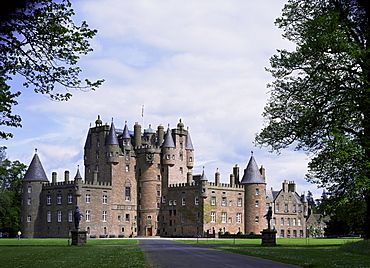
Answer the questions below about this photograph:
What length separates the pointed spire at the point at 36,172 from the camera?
93.1 meters

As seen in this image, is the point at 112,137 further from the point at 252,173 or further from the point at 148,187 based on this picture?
the point at 252,173

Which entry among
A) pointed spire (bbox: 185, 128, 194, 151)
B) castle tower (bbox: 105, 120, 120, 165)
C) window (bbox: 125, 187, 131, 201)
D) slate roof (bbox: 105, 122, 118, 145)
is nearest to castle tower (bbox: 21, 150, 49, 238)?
castle tower (bbox: 105, 120, 120, 165)

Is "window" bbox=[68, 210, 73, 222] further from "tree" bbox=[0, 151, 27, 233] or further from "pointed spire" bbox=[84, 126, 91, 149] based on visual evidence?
"pointed spire" bbox=[84, 126, 91, 149]

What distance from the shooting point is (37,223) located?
9175 cm

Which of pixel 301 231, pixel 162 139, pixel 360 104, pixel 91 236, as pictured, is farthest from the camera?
pixel 301 231

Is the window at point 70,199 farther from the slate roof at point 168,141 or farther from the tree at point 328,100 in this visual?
the tree at point 328,100

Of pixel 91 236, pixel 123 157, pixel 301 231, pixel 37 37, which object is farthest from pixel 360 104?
pixel 301 231

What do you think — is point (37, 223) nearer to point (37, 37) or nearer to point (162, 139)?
point (162, 139)

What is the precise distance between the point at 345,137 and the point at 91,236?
65.9 m

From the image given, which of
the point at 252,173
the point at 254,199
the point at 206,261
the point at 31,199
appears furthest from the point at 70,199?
the point at 206,261

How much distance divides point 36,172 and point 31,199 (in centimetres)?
477

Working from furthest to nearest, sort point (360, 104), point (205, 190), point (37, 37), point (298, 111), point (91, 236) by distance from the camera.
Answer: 1. point (205, 190)
2. point (91, 236)
3. point (298, 111)
4. point (360, 104)
5. point (37, 37)

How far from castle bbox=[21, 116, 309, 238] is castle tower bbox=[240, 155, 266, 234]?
18 cm

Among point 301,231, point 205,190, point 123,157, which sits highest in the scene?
point 123,157
